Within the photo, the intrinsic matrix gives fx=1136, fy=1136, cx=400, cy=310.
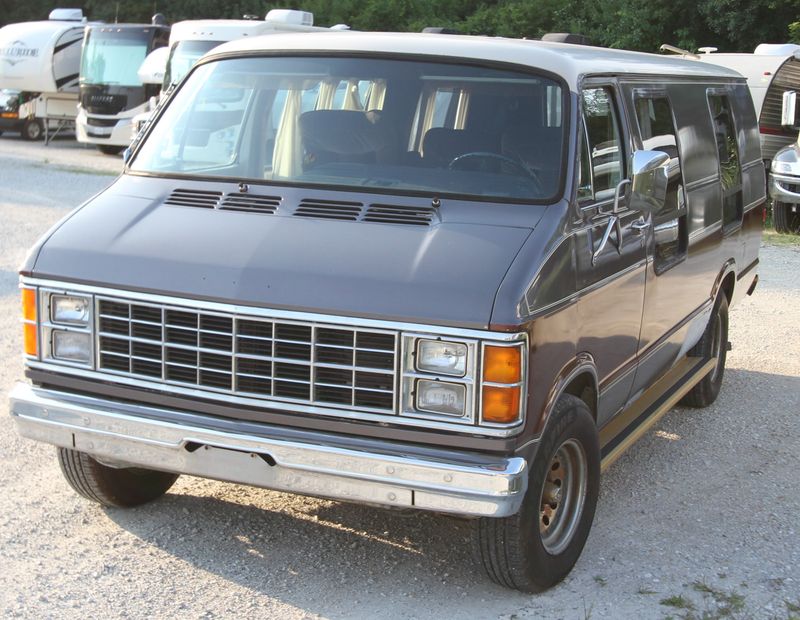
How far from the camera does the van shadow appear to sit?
4520 mm

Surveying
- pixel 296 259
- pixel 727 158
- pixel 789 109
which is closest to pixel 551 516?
pixel 296 259

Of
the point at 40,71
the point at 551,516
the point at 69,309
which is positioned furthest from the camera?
the point at 40,71

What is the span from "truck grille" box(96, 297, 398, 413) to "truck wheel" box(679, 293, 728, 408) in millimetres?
3612

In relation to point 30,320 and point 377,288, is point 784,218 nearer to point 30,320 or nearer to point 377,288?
point 377,288

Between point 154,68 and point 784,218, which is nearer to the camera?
point 784,218

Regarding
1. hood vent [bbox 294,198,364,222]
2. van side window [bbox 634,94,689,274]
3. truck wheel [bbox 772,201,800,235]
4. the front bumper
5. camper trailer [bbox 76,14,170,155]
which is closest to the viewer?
hood vent [bbox 294,198,364,222]

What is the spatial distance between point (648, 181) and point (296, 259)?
1.73 metres

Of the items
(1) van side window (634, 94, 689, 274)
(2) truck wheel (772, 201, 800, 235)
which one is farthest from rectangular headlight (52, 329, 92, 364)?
(2) truck wheel (772, 201, 800, 235)

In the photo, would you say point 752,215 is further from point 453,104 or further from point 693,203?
point 453,104

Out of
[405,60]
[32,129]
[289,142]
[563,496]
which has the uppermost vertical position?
[405,60]

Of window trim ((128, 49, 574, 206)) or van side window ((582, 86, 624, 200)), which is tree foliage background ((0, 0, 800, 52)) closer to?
van side window ((582, 86, 624, 200))

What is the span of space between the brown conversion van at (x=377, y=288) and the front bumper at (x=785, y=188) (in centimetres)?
1080

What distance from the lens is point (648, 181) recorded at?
5.07 m

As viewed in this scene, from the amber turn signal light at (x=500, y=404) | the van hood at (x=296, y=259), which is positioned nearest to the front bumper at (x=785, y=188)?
the van hood at (x=296, y=259)
